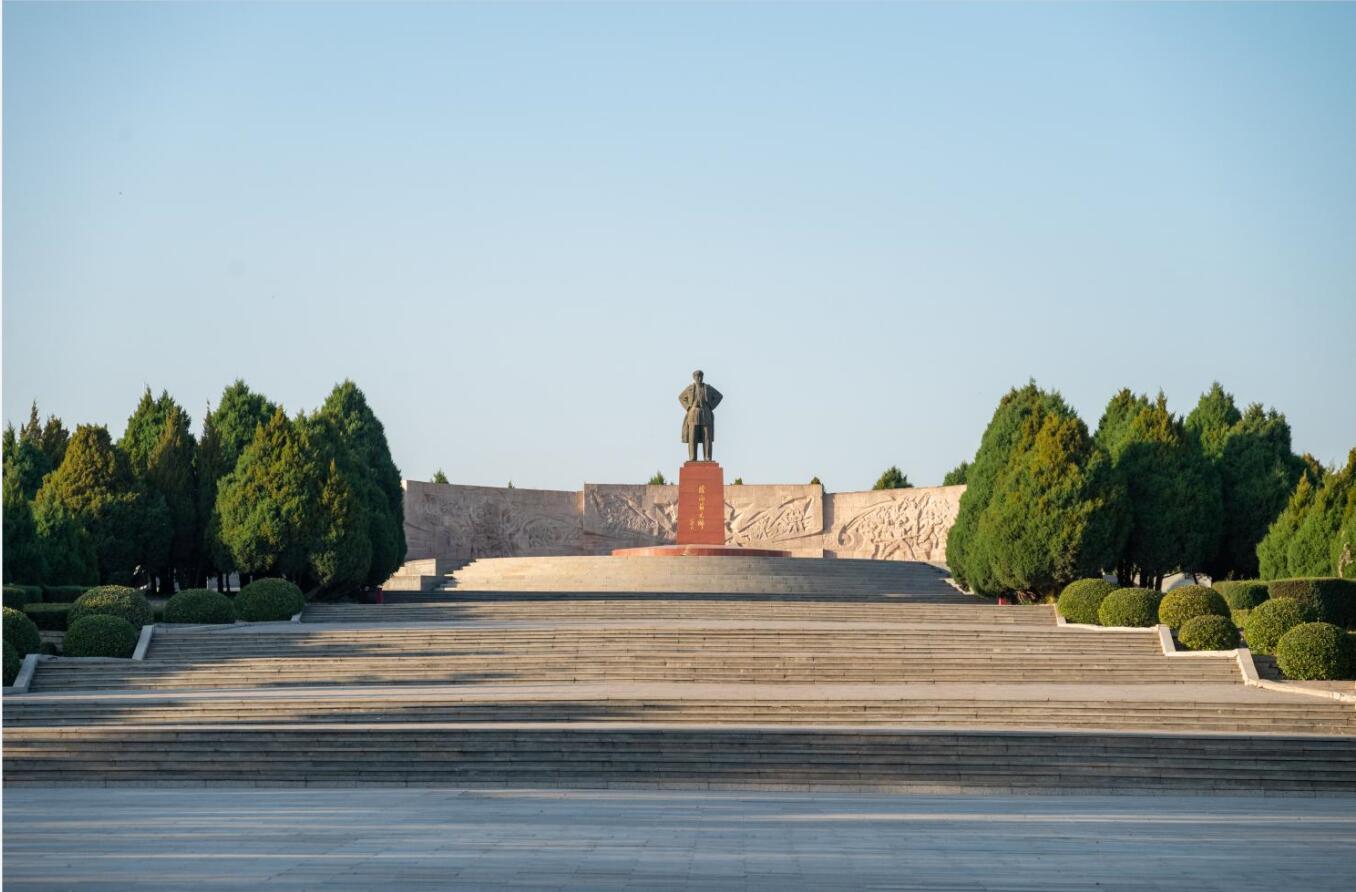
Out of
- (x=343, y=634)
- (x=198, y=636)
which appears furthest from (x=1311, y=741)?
(x=198, y=636)

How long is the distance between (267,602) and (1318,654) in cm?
1649

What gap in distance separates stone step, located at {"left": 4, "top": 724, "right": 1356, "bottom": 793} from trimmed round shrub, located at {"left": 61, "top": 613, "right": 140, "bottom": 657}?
681cm

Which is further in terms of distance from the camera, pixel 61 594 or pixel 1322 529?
pixel 1322 529

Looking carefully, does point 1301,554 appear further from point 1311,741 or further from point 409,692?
point 409,692

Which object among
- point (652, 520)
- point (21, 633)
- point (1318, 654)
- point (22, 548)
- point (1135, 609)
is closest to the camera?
point (1318, 654)

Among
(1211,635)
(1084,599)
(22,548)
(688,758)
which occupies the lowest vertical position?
(688,758)

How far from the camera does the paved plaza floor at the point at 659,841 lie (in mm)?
7555

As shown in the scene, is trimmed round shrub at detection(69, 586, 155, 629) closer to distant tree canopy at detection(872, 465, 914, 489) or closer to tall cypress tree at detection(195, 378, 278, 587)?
tall cypress tree at detection(195, 378, 278, 587)

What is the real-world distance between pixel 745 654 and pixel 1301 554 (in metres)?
14.4

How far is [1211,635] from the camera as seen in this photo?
70.0ft

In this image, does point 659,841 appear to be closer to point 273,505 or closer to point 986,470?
point 273,505

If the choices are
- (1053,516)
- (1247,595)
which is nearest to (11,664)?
(1053,516)

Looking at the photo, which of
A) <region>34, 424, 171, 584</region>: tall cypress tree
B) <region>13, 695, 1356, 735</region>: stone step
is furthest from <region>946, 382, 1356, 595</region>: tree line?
<region>34, 424, 171, 584</region>: tall cypress tree

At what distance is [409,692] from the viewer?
60.0 ft
